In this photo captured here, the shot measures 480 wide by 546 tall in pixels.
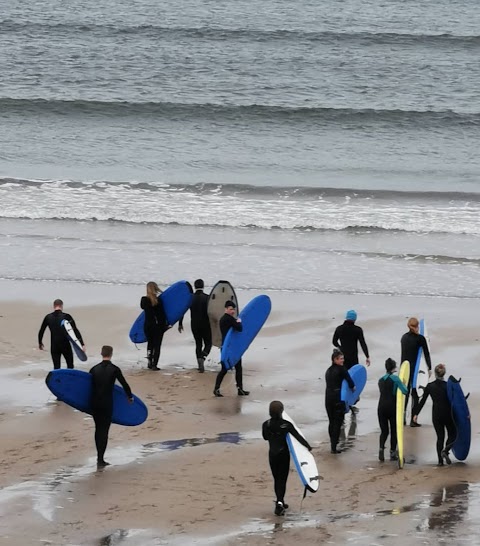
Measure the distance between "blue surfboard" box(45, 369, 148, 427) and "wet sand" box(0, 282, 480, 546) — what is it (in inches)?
13.1

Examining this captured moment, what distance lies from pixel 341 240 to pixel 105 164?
31.7ft

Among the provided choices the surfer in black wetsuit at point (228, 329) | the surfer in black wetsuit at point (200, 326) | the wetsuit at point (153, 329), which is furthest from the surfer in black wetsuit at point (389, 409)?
the wetsuit at point (153, 329)

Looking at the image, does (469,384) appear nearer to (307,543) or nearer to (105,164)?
(307,543)

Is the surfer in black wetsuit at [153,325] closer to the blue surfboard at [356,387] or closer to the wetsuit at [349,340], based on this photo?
the wetsuit at [349,340]

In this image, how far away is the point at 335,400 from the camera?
38.5ft

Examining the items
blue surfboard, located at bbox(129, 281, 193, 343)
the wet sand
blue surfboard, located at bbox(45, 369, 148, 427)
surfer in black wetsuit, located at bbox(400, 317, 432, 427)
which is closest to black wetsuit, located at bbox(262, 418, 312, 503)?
the wet sand

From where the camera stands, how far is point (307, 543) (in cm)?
925

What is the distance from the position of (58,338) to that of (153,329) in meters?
1.30

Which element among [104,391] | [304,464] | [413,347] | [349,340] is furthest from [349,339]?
[304,464]

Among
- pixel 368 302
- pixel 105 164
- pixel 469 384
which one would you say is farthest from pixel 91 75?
pixel 469 384

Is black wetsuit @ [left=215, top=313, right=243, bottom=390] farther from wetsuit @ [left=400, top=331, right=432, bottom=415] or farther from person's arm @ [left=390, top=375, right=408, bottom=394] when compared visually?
person's arm @ [left=390, top=375, right=408, bottom=394]

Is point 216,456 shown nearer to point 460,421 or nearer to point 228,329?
point 460,421

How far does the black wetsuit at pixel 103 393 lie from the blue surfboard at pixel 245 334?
2.20m

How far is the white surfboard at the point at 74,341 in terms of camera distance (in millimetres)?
13602
